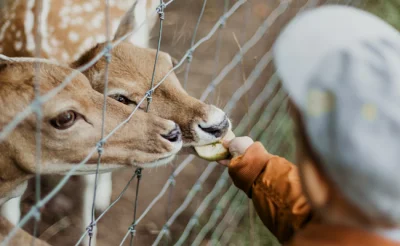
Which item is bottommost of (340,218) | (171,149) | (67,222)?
(67,222)

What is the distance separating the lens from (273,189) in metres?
1.37

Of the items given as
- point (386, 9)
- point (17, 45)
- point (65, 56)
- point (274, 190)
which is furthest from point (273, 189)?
point (386, 9)

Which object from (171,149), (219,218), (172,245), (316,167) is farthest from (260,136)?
(316,167)

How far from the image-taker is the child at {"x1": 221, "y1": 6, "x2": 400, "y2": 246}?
828 millimetres

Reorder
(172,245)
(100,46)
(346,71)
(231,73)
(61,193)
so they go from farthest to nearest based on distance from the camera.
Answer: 1. (231,73)
2. (61,193)
3. (172,245)
4. (100,46)
5. (346,71)

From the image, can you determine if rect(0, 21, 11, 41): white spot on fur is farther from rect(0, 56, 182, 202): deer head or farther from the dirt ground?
rect(0, 56, 182, 202): deer head

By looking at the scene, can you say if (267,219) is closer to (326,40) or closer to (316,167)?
(316,167)

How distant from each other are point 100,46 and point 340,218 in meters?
1.26

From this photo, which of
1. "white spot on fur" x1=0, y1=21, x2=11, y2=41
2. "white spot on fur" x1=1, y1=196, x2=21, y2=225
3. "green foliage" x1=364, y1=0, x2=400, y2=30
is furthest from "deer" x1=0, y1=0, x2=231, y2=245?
"green foliage" x1=364, y1=0, x2=400, y2=30

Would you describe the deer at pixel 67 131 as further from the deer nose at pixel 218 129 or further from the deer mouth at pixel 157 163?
the deer nose at pixel 218 129

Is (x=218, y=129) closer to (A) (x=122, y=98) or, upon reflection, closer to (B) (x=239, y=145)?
(B) (x=239, y=145)

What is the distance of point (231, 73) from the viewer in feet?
10.8

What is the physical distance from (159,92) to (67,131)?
0.40 meters

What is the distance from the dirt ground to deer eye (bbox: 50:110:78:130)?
621 millimetres
